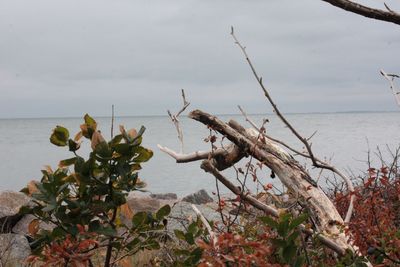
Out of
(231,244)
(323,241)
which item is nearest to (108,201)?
(231,244)

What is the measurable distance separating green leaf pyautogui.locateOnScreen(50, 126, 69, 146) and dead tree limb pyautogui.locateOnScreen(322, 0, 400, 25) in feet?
6.31

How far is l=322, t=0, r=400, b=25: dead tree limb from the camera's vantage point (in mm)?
3912

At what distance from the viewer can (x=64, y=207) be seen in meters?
3.35

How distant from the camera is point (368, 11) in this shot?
12.9 feet

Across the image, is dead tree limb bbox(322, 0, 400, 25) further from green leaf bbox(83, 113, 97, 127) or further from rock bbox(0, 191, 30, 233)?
rock bbox(0, 191, 30, 233)

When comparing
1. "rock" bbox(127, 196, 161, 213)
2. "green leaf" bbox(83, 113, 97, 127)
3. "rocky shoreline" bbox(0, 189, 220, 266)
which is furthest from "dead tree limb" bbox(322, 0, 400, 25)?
"rock" bbox(127, 196, 161, 213)

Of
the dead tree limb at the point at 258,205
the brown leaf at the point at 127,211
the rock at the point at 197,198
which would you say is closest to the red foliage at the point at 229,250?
→ the brown leaf at the point at 127,211

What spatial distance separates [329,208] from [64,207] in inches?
114

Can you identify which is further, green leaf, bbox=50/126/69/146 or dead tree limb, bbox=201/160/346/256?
dead tree limb, bbox=201/160/346/256

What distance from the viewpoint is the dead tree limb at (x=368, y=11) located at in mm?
3912

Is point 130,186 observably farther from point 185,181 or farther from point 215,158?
point 185,181

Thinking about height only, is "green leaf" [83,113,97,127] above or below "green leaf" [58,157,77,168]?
above

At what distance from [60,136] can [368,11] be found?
2156 millimetres

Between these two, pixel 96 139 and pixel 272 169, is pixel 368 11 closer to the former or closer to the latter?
pixel 96 139
